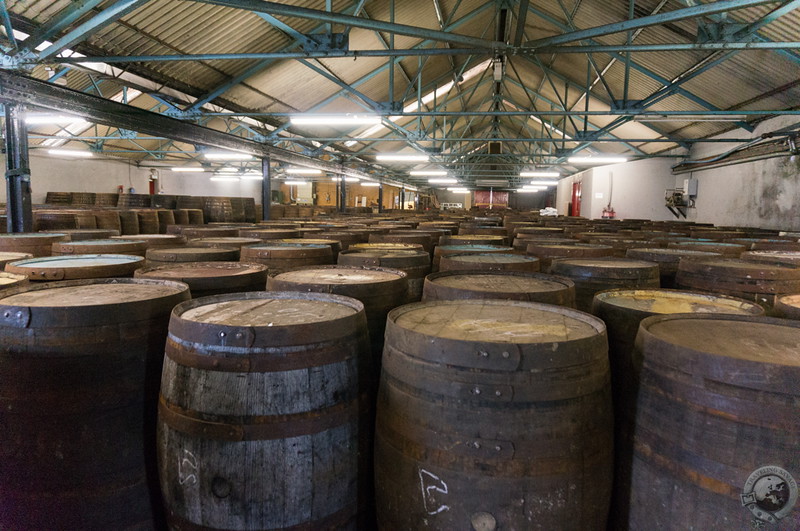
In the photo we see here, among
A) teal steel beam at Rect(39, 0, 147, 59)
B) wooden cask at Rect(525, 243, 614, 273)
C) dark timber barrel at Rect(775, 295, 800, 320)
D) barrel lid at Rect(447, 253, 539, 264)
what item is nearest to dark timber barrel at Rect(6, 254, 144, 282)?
barrel lid at Rect(447, 253, 539, 264)

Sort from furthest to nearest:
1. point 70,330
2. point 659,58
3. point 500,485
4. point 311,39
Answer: point 659,58 < point 311,39 < point 70,330 < point 500,485

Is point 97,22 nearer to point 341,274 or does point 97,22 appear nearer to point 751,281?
point 341,274

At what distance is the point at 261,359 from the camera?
173 centimetres

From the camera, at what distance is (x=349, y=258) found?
380 centimetres

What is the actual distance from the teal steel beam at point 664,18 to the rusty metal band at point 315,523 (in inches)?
242

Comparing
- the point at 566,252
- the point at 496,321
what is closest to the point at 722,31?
the point at 566,252

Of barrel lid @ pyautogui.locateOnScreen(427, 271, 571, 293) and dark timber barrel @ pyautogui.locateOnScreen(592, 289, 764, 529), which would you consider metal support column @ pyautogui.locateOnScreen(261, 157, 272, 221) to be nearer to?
barrel lid @ pyautogui.locateOnScreen(427, 271, 571, 293)

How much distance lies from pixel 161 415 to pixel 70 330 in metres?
0.50

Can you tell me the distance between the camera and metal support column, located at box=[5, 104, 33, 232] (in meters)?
7.10

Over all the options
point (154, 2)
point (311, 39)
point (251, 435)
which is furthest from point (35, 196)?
point (251, 435)

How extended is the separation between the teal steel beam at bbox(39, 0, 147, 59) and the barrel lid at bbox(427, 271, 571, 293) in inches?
200

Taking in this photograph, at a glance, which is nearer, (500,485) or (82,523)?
→ (500,485)

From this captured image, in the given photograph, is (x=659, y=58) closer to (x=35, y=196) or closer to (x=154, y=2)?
(x=154, y=2)

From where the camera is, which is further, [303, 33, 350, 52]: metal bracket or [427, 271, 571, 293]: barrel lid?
[303, 33, 350, 52]: metal bracket
